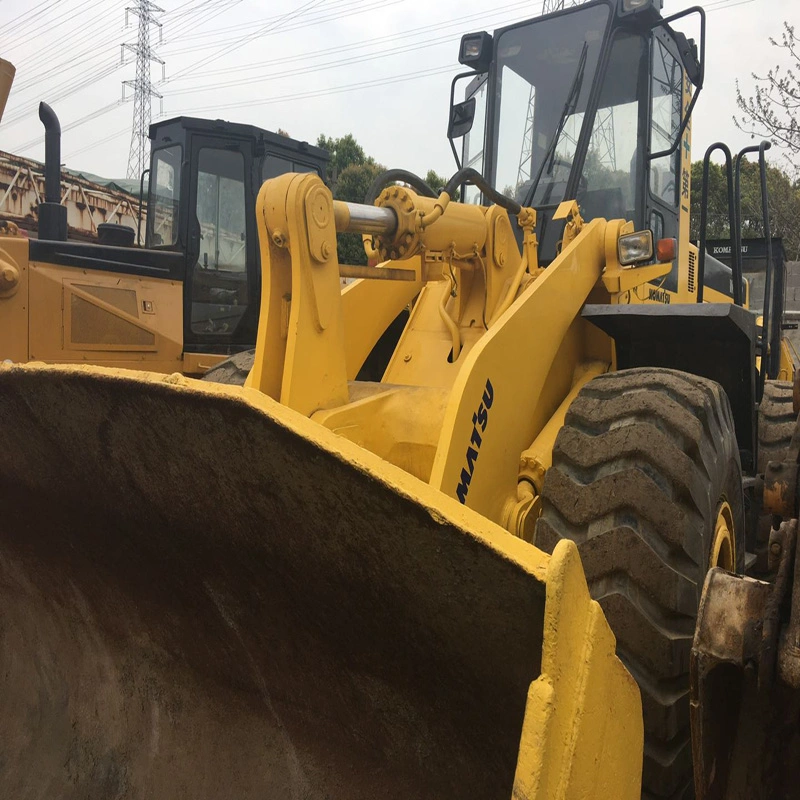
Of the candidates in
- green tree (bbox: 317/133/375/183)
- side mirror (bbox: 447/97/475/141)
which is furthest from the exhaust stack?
green tree (bbox: 317/133/375/183)

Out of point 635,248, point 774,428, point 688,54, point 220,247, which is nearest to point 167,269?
point 220,247

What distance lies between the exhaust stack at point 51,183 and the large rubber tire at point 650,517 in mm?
4923

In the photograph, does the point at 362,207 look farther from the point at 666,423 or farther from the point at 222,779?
the point at 222,779

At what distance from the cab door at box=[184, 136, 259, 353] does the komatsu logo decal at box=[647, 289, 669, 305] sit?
4612 mm

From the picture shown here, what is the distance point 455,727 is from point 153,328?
637 cm

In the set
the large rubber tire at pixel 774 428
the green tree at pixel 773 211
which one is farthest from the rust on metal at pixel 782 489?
the green tree at pixel 773 211

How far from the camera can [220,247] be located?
7828 mm

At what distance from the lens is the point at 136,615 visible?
216 centimetres

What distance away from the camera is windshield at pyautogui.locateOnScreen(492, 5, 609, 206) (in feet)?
13.4

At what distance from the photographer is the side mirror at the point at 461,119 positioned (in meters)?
4.61

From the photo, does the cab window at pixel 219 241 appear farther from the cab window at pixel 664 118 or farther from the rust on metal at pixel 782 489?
the rust on metal at pixel 782 489

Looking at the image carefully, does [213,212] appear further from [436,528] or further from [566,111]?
[436,528]

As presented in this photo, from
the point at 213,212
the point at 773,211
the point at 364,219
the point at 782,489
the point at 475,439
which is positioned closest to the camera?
the point at 782,489

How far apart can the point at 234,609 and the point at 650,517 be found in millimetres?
1264
